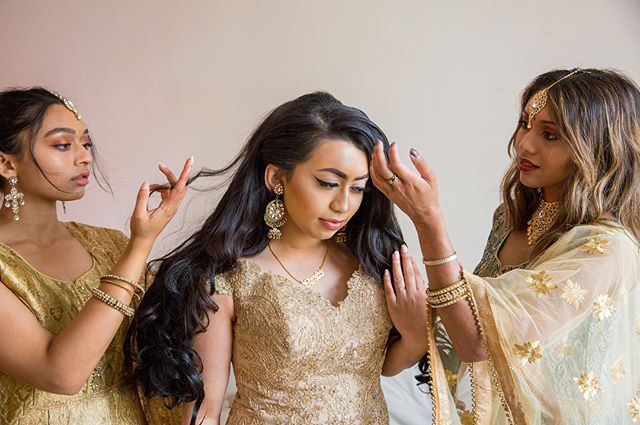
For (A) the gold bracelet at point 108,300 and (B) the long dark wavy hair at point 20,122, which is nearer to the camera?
(A) the gold bracelet at point 108,300

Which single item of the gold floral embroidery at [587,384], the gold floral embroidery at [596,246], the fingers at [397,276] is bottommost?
the gold floral embroidery at [587,384]

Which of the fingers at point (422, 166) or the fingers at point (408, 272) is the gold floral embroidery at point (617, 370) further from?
the fingers at point (422, 166)

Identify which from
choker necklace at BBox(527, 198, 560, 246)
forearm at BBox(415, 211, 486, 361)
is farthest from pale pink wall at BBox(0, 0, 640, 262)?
forearm at BBox(415, 211, 486, 361)

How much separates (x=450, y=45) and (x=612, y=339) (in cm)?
170

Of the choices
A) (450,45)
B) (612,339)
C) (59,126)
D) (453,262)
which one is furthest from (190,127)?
(612,339)

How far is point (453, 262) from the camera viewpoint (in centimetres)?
174

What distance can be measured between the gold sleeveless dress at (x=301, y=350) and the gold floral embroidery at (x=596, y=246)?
534 mm

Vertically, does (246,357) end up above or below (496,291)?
below

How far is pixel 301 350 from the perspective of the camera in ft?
6.01

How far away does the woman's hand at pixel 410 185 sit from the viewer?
1685 mm

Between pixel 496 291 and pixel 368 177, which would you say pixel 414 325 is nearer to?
pixel 496 291

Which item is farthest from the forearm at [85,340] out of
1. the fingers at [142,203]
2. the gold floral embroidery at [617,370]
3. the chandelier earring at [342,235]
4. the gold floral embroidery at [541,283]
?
the gold floral embroidery at [617,370]

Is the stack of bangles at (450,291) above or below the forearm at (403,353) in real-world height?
above

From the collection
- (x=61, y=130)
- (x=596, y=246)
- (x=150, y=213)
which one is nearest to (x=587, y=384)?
(x=596, y=246)
